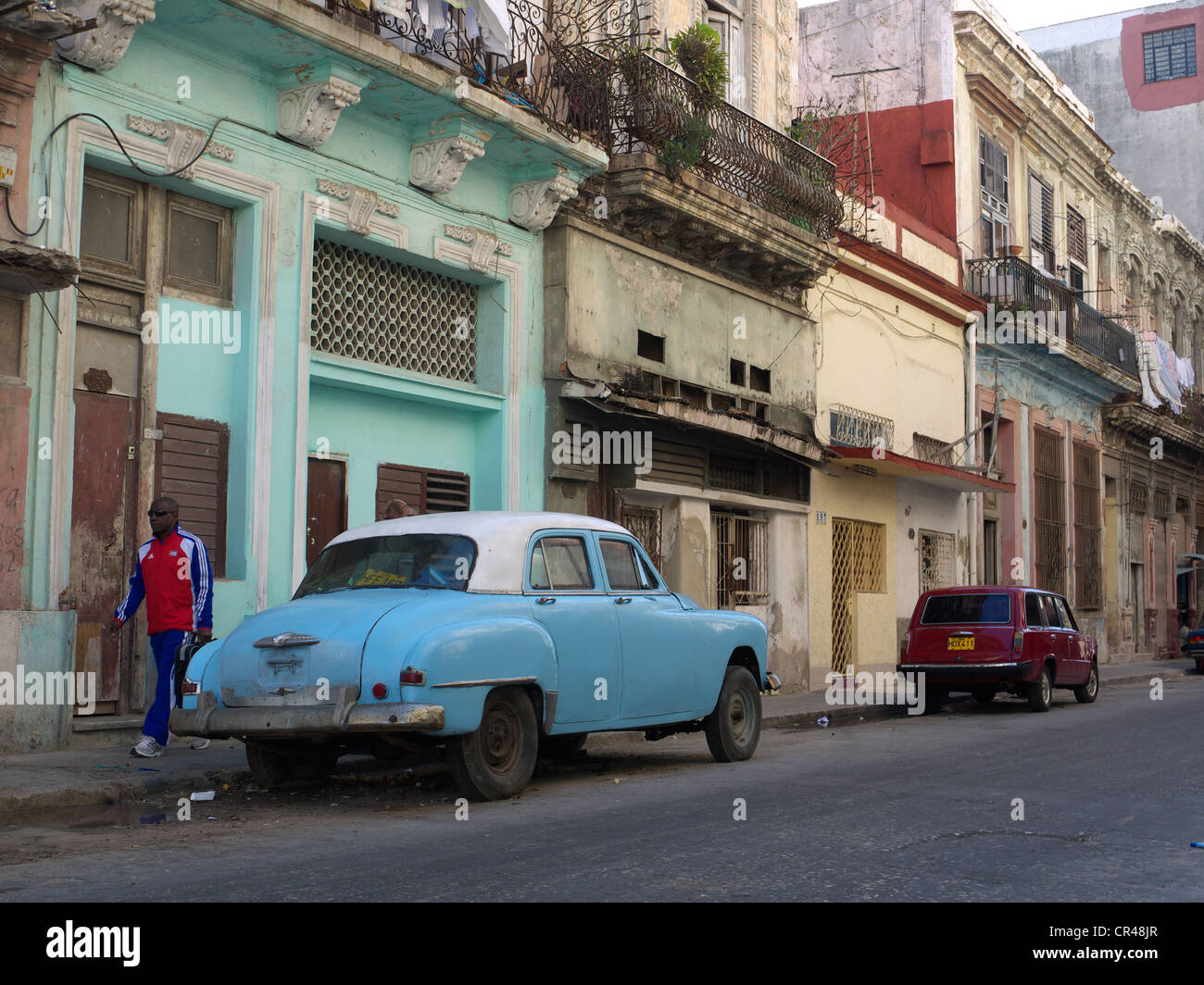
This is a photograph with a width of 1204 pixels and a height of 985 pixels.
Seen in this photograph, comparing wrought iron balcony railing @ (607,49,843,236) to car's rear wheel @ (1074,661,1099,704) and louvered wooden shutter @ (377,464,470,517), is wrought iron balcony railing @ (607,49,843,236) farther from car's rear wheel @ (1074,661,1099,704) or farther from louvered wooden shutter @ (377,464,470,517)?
car's rear wheel @ (1074,661,1099,704)

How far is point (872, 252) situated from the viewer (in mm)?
22156

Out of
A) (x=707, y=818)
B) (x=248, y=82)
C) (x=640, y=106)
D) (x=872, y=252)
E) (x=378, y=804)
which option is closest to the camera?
(x=707, y=818)

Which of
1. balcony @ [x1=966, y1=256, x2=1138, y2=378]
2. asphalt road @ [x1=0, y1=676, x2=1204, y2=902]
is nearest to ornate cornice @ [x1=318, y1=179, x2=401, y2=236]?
asphalt road @ [x1=0, y1=676, x2=1204, y2=902]

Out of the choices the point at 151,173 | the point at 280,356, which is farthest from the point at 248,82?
the point at 280,356

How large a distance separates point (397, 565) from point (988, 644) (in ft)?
32.7

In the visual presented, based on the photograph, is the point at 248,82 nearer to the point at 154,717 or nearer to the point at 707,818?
the point at 154,717

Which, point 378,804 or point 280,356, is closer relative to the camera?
point 378,804

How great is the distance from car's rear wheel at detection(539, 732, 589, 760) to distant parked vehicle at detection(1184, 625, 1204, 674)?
22764 millimetres

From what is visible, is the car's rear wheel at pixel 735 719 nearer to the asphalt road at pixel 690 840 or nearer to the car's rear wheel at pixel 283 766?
the asphalt road at pixel 690 840

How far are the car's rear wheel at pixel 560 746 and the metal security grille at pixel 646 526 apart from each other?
19.9ft

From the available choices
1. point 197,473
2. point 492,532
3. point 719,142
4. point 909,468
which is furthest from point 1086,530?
point 492,532

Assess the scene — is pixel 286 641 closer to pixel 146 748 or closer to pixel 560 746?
pixel 146 748

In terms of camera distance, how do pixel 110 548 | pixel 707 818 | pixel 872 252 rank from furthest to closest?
pixel 872 252
pixel 110 548
pixel 707 818
